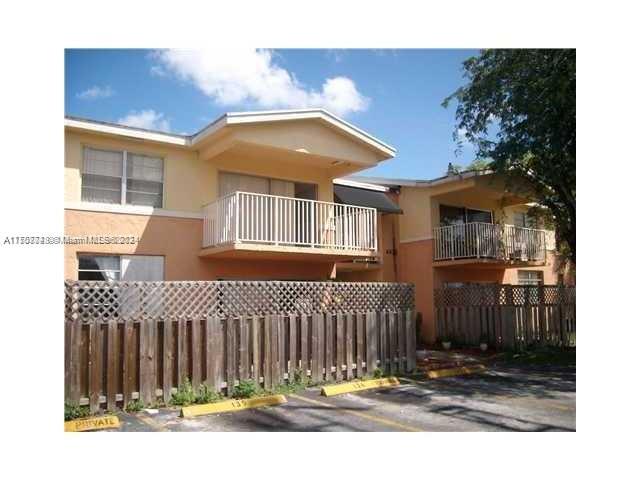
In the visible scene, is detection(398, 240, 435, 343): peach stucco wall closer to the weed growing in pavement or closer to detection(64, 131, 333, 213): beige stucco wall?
detection(64, 131, 333, 213): beige stucco wall

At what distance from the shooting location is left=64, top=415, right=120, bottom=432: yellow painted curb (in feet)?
19.1

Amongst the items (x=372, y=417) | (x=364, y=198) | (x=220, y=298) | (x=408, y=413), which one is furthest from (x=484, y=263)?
(x=220, y=298)

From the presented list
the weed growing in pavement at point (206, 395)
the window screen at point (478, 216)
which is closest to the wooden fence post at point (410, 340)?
the weed growing in pavement at point (206, 395)

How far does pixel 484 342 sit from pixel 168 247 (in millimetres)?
8623

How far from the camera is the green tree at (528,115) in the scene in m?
9.12

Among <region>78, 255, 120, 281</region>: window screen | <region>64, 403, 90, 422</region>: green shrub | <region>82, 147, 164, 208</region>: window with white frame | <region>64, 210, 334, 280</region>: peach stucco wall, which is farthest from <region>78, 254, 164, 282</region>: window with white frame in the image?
<region>64, 403, 90, 422</region>: green shrub

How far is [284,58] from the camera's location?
7.27m

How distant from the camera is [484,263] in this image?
15.4m

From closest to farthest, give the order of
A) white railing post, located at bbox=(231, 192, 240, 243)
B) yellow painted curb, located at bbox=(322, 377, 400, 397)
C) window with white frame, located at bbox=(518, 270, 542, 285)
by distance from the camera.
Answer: yellow painted curb, located at bbox=(322, 377, 400, 397)
white railing post, located at bbox=(231, 192, 240, 243)
window with white frame, located at bbox=(518, 270, 542, 285)

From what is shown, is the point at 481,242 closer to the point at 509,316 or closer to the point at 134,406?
the point at 509,316

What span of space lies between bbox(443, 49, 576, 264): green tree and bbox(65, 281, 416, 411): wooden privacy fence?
4197 mm
